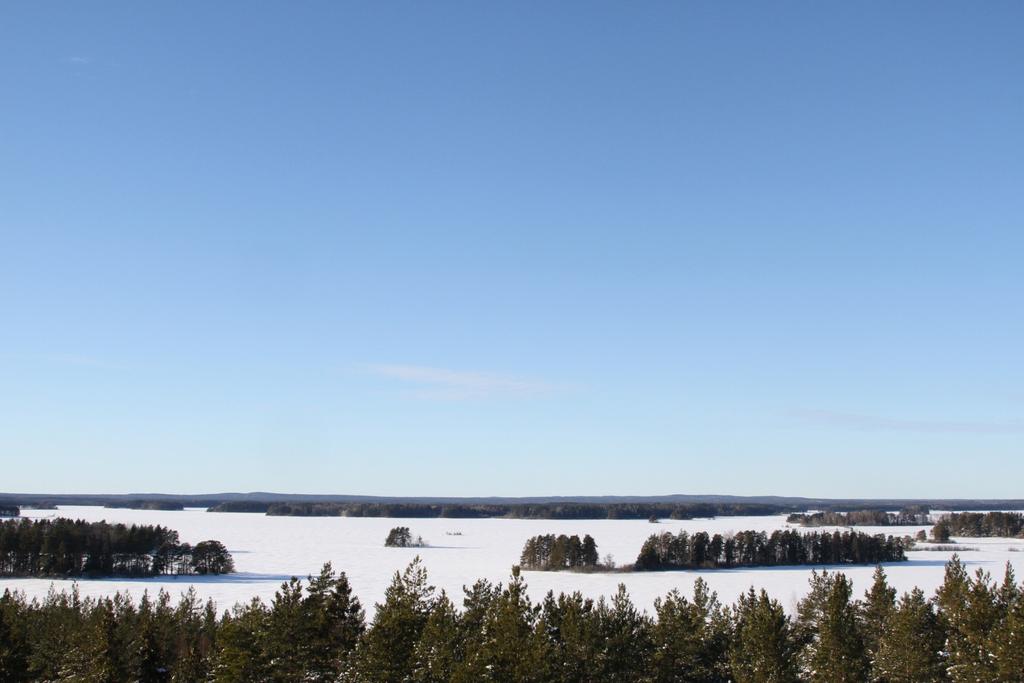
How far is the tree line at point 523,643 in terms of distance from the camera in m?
41.2

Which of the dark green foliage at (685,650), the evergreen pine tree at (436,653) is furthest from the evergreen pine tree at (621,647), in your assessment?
the evergreen pine tree at (436,653)

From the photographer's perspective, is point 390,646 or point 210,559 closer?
point 390,646

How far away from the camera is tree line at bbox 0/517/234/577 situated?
5246 inches

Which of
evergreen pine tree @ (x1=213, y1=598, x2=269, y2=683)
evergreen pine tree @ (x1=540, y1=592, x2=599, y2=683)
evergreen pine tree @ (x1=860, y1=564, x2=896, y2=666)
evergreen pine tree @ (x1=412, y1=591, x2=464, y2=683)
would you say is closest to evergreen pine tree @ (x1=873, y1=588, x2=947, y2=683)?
evergreen pine tree @ (x1=860, y1=564, x2=896, y2=666)

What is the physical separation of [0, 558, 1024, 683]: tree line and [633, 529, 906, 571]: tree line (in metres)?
100

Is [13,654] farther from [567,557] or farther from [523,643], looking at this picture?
[567,557]

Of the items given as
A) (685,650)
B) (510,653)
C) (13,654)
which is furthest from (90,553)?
(510,653)

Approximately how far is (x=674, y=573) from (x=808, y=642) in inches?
3288

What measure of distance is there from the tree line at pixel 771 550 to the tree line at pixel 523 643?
3951 inches

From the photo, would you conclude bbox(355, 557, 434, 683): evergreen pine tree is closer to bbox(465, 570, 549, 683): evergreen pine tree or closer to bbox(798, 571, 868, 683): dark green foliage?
bbox(465, 570, 549, 683): evergreen pine tree

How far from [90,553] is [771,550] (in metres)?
125

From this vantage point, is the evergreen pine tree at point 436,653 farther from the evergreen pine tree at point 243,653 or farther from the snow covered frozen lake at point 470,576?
the snow covered frozen lake at point 470,576

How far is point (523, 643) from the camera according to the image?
39.5m

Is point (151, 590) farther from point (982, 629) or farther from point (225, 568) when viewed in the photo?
point (982, 629)
